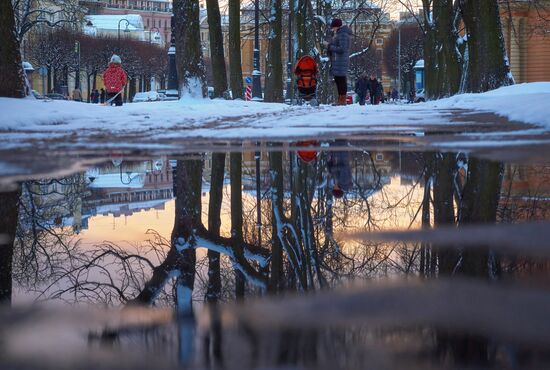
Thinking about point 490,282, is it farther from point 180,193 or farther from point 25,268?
point 180,193

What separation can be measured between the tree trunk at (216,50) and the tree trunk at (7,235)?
24040 mm

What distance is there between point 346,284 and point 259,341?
70 centimetres

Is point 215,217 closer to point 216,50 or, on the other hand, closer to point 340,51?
point 340,51

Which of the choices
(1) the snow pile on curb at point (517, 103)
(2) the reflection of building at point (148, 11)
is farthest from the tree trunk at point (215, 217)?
(2) the reflection of building at point (148, 11)

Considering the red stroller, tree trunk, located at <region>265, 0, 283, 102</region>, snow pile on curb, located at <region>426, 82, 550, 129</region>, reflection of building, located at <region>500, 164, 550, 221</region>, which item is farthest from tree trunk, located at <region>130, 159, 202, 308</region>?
tree trunk, located at <region>265, 0, 283, 102</region>

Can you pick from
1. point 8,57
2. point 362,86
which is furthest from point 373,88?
point 8,57

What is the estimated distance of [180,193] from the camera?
5.46 metres

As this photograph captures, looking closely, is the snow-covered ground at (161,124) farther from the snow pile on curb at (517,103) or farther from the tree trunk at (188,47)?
the tree trunk at (188,47)

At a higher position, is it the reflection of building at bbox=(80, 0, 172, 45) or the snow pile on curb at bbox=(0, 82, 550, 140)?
the reflection of building at bbox=(80, 0, 172, 45)

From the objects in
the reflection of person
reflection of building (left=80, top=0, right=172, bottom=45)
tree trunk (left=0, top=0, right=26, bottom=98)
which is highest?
reflection of building (left=80, top=0, right=172, bottom=45)

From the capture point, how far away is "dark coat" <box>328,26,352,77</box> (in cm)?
2383

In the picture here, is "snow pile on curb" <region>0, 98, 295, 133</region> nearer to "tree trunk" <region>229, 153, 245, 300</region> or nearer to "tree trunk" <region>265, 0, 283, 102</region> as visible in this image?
"tree trunk" <region>229, 153, 245, 300</region>

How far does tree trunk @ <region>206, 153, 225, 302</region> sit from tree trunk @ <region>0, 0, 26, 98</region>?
10248 mm

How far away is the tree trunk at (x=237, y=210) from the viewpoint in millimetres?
2840
